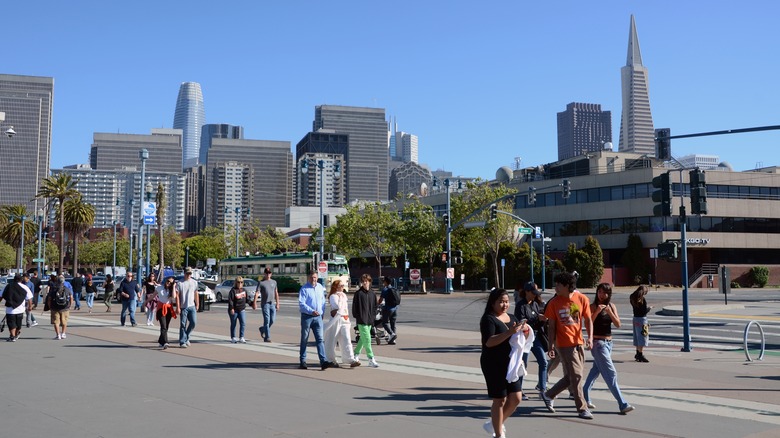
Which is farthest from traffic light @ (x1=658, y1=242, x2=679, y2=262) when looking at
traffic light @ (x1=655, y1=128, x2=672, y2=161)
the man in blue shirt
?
the man in blue shirt

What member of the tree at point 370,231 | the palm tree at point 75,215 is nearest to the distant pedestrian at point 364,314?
the tree at point 370,231

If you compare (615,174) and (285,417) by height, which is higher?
(615,174)

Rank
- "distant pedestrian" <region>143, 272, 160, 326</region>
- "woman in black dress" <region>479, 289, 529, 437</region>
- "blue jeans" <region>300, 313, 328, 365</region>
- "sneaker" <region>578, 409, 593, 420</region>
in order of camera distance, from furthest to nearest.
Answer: "distant pedestrian" <region>143, 272, 160, 326</region>, "blue jeans" <region>300, 313, 328, 365</region>, "sneaker" <region>578, 409, 593, 420</region>, "woman in black dress" <region>479, 289, 529, 437</region>

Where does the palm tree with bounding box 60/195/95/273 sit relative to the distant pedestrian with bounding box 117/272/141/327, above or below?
above

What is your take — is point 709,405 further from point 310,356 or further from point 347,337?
point 310,356

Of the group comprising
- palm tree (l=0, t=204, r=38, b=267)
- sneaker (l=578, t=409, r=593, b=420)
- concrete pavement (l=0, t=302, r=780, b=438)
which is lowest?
concrete pavement (l=0, t=302, r=780, b=438)

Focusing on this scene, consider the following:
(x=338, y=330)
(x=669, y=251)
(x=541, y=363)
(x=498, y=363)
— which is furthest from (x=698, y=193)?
(x=498, y=363)

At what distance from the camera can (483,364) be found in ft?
24.4

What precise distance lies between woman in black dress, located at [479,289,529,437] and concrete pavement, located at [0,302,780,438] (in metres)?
0.93

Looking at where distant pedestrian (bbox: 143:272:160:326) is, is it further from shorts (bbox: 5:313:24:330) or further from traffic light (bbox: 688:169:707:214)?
traffic light (bbox: 688:169:707:214)

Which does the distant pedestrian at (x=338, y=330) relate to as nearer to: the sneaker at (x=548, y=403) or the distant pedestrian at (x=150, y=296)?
the sneaker at (x=548, y=403)

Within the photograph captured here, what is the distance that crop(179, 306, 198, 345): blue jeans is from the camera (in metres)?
17.6

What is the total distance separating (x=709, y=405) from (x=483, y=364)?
442 cm

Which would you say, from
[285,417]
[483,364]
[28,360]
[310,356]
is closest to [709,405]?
[483,364]
